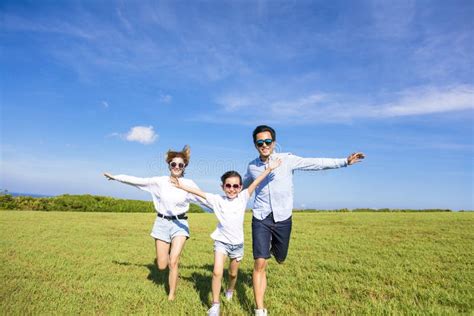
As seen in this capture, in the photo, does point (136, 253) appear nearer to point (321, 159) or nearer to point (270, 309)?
point (270, 309)

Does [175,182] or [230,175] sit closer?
[230,175]

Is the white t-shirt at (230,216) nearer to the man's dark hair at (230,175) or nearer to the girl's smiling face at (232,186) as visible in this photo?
the girl's smiling face at (232,186)

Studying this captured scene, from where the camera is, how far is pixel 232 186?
20.0 feet

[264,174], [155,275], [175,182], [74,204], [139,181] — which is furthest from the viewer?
[74,204]

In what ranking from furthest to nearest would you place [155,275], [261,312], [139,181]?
[155,275] < [139,181] < [261,312]

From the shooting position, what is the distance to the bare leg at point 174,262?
6621 mm

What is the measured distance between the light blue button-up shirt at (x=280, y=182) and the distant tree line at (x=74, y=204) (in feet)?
108

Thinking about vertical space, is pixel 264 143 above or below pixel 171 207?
above

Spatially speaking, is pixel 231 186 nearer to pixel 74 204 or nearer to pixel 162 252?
pixel 162 252

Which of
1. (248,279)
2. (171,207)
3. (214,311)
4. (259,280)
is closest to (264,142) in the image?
(259,280)

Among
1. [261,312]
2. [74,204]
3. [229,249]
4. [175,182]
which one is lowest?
[261,312]

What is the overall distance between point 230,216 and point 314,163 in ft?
5.26

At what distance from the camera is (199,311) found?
5863 millimetres

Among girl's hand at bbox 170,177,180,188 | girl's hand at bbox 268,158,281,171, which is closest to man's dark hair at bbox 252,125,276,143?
girl's hand at bbox 268,158,281,171
